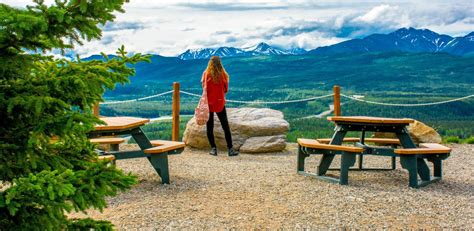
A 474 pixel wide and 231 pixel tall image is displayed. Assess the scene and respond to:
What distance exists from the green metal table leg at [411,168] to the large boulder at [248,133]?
4.36 metres

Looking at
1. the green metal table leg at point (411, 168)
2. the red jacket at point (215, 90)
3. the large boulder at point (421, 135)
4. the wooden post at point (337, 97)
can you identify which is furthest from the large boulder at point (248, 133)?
the green metal table leg at point (411, 168)

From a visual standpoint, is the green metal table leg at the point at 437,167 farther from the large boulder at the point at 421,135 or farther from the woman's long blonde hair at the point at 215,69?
the large boulder at the point at 421,135

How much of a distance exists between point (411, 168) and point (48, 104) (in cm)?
586

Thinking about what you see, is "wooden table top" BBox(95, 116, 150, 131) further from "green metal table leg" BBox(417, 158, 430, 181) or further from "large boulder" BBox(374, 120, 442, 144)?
"large boulder" BBox(374, 120, 442, 144)

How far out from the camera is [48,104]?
278 centimetres

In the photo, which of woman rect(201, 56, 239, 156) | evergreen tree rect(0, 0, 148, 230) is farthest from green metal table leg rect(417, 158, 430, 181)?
evergreen tree rect(0, 0, 148, 230)

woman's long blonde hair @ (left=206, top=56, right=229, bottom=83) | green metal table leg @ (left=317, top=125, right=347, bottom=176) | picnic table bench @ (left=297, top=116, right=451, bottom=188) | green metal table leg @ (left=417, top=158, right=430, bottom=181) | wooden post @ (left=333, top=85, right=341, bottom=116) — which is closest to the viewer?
picnic table bench @ (left=297, top=116, right=451, bottom=188)

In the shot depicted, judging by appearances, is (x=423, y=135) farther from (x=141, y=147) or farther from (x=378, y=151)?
(x=141, y=147)

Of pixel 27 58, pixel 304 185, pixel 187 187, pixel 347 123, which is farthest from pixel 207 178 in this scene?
pixel 27 58

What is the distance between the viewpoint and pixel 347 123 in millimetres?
8125

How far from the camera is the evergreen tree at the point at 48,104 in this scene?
→ 2691 millimetres

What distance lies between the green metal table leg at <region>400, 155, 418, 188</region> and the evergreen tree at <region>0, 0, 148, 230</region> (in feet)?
17.7

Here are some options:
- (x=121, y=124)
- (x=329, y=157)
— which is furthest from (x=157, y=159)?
(x=329, y=157)

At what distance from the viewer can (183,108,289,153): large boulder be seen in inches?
469
